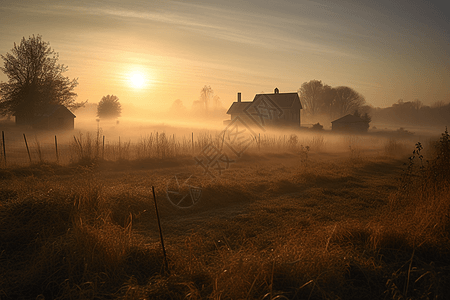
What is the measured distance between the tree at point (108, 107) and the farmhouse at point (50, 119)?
27.0 meters

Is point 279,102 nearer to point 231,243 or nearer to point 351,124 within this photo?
point 351,124

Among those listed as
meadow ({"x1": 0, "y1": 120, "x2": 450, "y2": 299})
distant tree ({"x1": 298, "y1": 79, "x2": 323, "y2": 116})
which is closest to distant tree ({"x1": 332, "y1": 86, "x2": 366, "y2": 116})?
distant tree ({"x1": 298, "y1": 79, "x2": 323, "y2": 116})

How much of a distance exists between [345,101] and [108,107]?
57755 millimetres

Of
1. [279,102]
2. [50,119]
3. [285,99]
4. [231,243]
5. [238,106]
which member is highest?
[285,99]

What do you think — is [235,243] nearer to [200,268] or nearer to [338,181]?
[200,268]

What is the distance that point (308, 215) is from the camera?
6367 mm

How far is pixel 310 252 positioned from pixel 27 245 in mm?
4388

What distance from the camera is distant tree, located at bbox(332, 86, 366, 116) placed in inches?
2827

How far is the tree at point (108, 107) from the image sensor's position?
2467 inches

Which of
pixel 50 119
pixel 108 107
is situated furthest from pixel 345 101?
pixel 50 119

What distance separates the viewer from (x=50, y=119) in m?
32.9

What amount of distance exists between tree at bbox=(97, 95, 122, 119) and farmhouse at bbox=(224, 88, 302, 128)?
108 feet

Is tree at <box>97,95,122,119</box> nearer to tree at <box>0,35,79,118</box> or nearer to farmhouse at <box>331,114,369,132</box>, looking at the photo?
tree at <box>0,35,79,118</box>

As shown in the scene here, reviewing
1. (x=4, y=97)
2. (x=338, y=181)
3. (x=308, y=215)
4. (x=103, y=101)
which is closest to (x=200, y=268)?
(x=308, y=215)
